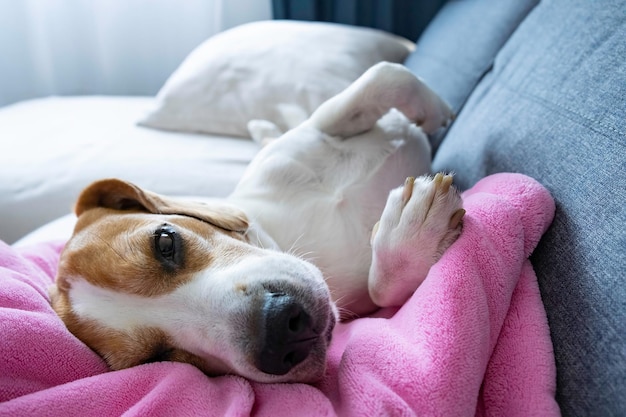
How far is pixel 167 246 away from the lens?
105 centimetres

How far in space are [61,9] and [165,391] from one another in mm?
2915

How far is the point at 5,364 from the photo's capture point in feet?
2.54

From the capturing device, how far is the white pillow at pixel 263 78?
7.11 feet

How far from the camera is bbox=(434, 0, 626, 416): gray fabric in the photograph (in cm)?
70

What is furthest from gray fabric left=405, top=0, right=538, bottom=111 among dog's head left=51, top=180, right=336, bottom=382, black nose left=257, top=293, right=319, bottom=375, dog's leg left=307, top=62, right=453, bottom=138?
black nose left=257, top=293, right=319, bottom=375

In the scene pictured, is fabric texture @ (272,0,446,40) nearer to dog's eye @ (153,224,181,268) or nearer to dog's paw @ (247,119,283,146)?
dog's paw @ (247,119,283,146)

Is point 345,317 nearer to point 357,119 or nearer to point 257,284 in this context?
point 257,284

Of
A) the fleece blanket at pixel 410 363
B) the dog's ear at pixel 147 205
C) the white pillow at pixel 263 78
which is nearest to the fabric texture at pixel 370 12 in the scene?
the white pillow at pixel 263 78

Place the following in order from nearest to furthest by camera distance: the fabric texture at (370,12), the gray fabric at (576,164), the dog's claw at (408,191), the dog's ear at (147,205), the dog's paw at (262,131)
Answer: the gray fabric at (576,164)
the dog's claw at (408,191)
the dog's ear at (147,205)
the dog's paw at (262,131)
the fabric texture at (370,12)

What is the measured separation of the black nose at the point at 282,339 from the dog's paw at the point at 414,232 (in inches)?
Answer: 8.8

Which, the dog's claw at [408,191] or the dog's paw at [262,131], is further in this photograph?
the dog's paw at [262,131]

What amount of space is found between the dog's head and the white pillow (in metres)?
1.10

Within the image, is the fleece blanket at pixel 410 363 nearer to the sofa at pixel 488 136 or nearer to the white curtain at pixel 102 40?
the sofa at pixel 488 136

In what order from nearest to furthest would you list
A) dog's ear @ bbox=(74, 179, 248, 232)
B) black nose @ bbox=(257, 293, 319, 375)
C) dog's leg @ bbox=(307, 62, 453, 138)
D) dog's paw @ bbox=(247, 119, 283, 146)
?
1. black nose @ bbox=(257, 293, 319, 375)
2. dog's ear @ bbox=(74, 179, 248, 232)
3. dog's leg @ bbox=(307, 62, 453, 138)
4. dog's paw @ bbox=(247, 119, 283, 146)
